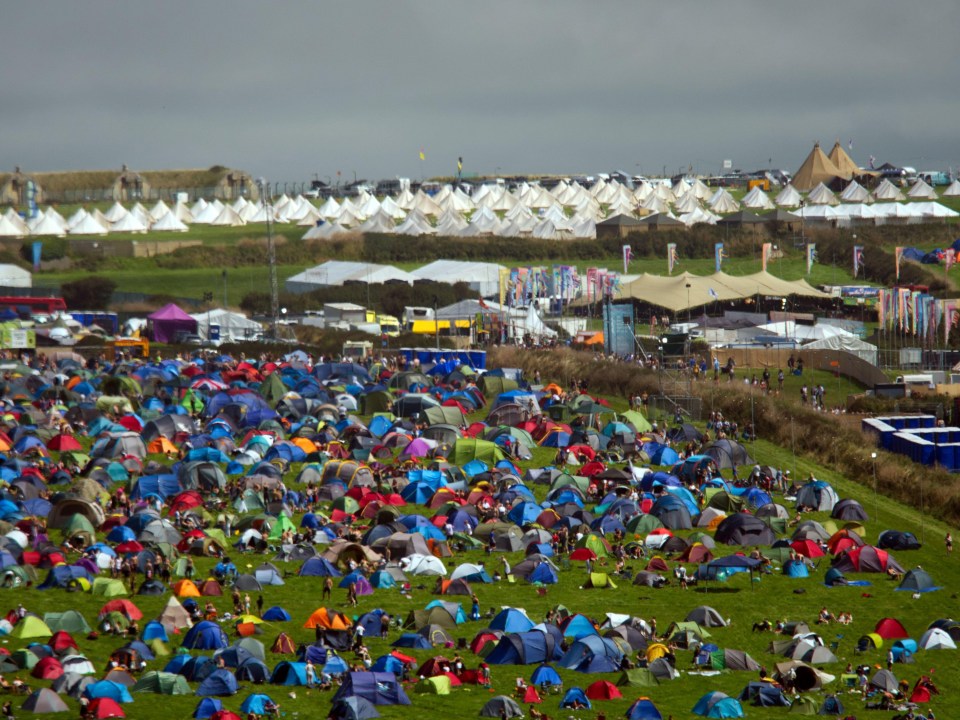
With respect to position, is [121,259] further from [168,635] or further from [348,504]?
[168,635]

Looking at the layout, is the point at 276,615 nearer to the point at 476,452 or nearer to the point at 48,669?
the point at 48,669

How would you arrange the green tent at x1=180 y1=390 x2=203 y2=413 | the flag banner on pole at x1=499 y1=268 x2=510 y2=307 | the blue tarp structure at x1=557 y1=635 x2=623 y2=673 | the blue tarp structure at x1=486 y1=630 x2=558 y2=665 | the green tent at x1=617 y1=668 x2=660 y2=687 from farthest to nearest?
1. the flag banner on pole at x1=499 y1=268 x2=510 y2=307
2. the green tent at x1=180 y1=390 x2=203 y2=413
3. the blue tarp structure at x1=486 y1=630 x2=558 y2=665
4. the blue tarp structure at x1=557 y1=635 x2=623 y2=673
5. the green tent at x1=617 y1=668 x2=660 y2=687

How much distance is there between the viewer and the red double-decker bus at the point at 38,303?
5969 cm

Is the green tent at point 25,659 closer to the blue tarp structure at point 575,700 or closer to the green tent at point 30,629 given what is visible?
the green tent at point 30,629

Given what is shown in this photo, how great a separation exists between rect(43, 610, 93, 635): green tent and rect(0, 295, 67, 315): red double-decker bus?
131 ft

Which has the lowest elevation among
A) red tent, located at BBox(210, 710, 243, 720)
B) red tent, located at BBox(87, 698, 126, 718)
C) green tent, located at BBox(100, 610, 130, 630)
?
red tent, located at BBox(87, 698, 126, 718)

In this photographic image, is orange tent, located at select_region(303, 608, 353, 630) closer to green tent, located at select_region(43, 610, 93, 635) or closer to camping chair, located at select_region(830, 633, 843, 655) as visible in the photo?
green tent, located at select_region(43, 610, 93, 635)

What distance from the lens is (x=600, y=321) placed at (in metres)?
56.6

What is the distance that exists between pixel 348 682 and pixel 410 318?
38163mm

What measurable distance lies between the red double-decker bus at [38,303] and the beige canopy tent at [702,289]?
23854 mm

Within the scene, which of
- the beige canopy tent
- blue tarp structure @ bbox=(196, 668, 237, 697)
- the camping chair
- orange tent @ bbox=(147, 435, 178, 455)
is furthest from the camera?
the beige canopy tent

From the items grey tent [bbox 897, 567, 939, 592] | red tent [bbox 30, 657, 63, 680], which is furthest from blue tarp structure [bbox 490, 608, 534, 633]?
grey tent [bbox 897, 567, 939, 592]

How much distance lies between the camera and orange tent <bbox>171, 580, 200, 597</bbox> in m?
23.8

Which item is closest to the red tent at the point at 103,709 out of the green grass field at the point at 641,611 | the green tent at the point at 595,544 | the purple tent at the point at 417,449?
the green grass field at the point at 641,611
